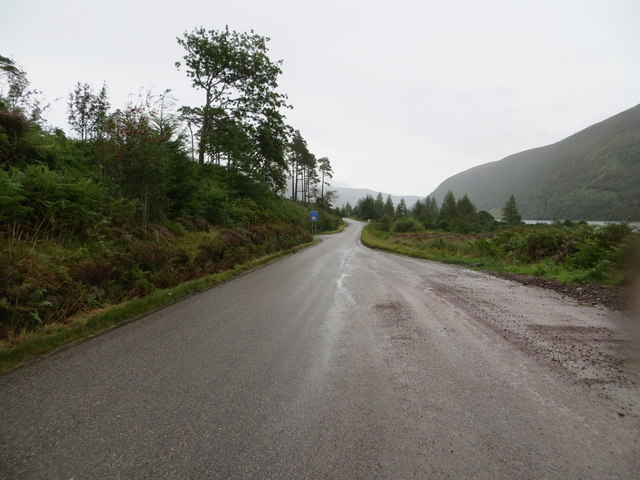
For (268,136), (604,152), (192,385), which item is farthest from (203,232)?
(604,152)

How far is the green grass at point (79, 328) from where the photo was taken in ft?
11.4

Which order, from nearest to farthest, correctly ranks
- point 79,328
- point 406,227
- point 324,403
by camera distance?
point 324,403, point 79,328, point 406,227

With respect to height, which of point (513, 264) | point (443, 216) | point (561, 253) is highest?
point (443, 216)

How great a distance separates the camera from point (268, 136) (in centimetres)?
1997

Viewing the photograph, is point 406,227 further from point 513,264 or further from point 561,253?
point 561,253

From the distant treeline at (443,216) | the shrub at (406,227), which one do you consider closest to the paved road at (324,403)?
the shrub at (406,227)

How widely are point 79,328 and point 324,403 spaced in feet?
13.0

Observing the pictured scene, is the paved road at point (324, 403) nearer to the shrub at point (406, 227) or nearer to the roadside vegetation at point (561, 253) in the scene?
the roadside vegetation at point (561, 253)

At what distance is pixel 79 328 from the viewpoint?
14.0 feet

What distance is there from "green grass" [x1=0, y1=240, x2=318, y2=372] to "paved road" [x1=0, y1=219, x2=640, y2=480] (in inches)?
9.4

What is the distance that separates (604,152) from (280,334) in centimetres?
27955

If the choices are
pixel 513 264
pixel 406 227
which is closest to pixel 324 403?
pixel 513 264

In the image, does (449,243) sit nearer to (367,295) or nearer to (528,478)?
(367,295)

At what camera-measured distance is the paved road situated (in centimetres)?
202
